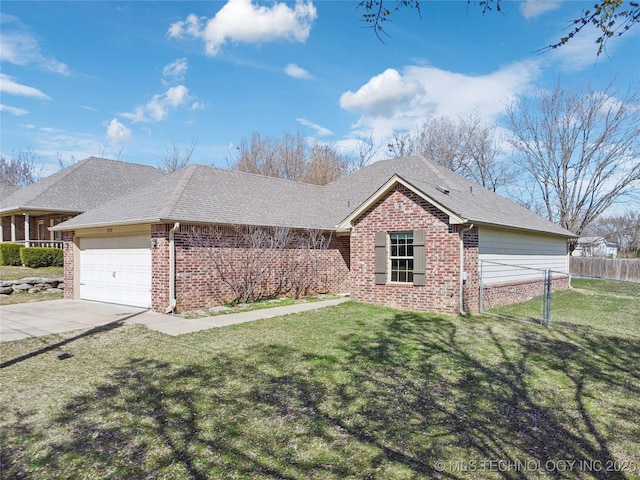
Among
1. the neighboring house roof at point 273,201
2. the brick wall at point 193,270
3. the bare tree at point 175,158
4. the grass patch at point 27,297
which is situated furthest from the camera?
the bare tree at point 175,158

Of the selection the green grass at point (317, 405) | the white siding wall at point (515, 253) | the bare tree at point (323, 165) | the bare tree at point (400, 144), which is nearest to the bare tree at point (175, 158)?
the bare tree at point (323, 165)

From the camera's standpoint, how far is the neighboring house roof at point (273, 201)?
37.4 feet

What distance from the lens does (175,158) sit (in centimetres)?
3678

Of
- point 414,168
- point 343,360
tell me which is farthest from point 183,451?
point 414,168

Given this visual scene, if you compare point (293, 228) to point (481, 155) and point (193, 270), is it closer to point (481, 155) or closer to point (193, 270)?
point (193, 270)

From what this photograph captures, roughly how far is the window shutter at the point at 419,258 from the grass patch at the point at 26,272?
45.4 feet

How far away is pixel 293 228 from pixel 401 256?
12.5ft

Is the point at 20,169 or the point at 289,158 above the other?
the point at 20,169

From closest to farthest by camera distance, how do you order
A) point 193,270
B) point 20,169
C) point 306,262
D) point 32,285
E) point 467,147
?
point 193,270, point 306,262, point 32,285, point 467,147, point 20,169

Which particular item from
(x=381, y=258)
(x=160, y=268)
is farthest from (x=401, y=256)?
(x=160, y=268)

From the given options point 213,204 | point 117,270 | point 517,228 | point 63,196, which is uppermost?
point 63,196

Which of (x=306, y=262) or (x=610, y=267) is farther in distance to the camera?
(x=610, y=267)

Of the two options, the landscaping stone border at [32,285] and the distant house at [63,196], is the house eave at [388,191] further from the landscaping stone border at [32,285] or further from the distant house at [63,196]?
the distant house at [63,196]

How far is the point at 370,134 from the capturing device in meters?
33.4
